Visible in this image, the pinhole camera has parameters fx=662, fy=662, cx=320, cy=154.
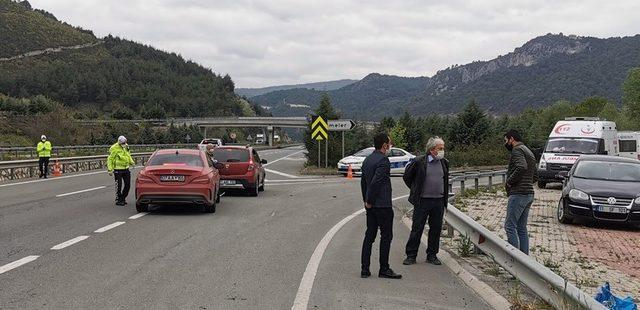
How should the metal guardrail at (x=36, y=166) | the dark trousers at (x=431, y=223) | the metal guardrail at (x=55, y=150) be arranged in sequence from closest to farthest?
the dark trousers at (x=431, y=223) < the metal guardrail at (x=36, y=166) < the metal guardrail at (x=55, y=150)

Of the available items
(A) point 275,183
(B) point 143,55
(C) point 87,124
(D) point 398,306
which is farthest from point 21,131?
(B) point 143,55

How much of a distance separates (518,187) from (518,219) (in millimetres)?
453

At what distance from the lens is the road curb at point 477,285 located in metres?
7.02

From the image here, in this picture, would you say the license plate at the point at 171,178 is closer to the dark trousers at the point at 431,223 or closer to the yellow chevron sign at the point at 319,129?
the dark trousers at the point at 431,223

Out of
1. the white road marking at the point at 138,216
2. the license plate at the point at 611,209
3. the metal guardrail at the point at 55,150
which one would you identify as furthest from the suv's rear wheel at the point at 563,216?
the metal guardrail at the point at 55,150

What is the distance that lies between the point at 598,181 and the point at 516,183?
653 cm

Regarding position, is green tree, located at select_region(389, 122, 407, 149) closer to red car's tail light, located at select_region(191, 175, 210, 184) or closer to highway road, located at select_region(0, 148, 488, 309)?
highway road, located at select_region(0, 148, 488, 309)

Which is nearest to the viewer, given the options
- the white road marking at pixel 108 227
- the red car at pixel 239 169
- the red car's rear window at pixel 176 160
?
the white road marking at pixel 108 227

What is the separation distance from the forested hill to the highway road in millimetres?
95469

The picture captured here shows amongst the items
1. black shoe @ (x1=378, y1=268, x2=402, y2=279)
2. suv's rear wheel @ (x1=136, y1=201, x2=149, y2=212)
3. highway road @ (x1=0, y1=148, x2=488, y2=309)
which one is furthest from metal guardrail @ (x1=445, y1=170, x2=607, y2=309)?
suv's rear wheel @ (x1=136, y1=201, x2=149, y2=212)

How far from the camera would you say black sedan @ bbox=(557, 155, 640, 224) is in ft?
44.9

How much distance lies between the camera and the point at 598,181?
581 inches

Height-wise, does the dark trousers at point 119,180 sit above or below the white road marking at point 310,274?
above

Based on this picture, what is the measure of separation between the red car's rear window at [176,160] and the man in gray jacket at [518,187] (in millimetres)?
7800
